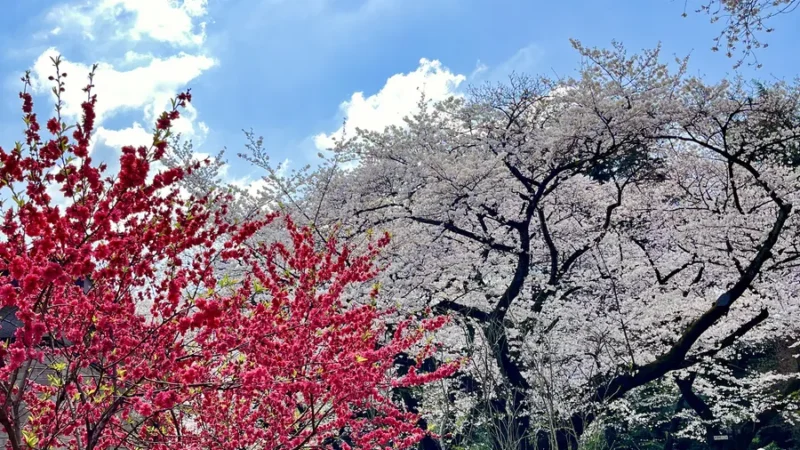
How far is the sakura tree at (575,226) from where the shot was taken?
11.3m

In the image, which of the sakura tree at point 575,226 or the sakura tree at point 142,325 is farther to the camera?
the sakura tree at point 575,226

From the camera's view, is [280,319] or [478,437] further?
[478,437]

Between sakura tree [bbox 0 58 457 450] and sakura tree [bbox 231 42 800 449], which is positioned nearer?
sakura tree [bbox 0 58 457 450]

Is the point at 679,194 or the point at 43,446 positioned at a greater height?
the point at 679,194

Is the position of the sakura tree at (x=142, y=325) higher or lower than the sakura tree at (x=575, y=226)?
lower

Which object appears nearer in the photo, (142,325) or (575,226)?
(142,325)

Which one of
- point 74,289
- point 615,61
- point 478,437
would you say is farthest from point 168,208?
point 478,437

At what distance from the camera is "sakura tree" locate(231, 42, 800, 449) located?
1130 centimetres

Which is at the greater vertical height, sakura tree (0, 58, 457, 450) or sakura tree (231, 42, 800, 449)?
sakura tree (231, 42, 800, 449)

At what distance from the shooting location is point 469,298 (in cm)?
1354

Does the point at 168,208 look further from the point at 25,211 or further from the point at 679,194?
the point at 679,194

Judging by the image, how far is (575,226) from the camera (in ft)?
47.5

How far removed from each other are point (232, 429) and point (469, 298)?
8.04m

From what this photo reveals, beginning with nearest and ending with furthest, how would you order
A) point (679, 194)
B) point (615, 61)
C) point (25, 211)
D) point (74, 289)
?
point (25, 211)
point (74, 289)
point (615, 61)
point (679, 194)
